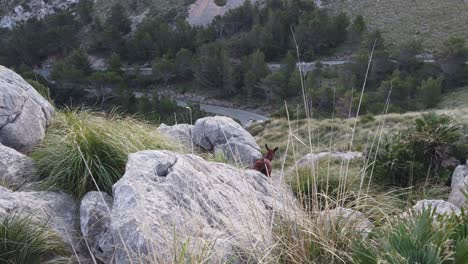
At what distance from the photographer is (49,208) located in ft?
13.8

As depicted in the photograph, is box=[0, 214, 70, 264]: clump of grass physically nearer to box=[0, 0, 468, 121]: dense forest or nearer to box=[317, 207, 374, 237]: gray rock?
box=[317, 207, 374, 237]: gray rock

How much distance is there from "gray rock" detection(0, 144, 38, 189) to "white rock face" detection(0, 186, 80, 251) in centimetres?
49

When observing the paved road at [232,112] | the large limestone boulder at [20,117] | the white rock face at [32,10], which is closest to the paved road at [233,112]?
the paved road at [232,112]

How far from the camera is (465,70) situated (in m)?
40.6

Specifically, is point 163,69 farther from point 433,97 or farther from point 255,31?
point 433,97

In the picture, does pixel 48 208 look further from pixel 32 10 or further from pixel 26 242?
pixel 32 10

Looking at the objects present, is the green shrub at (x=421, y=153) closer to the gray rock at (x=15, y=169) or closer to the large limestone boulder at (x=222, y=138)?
the large limestone boulder at (x=222, y=138)

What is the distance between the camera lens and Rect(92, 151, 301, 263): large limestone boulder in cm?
300

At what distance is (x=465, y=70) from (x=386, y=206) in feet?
135

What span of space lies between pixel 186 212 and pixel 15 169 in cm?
256

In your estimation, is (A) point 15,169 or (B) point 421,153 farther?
(B) point 421,153

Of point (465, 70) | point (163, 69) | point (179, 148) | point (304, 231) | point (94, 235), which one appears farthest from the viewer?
point (163, 69)

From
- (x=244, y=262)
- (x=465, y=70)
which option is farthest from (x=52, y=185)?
(x=465, y=70)

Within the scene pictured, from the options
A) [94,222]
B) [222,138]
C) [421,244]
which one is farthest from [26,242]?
[222,138]
